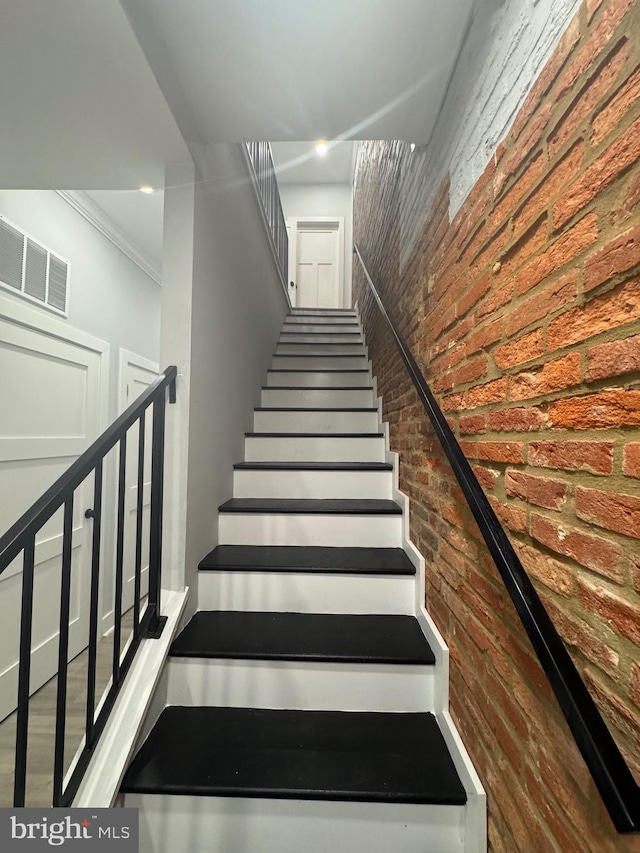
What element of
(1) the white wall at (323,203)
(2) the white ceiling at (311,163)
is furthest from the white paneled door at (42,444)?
(2) the white ceiling at (311,163)

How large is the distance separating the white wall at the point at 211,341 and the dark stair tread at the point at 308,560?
0.11m

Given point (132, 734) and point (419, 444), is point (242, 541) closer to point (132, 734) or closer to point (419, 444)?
point (132, 734)

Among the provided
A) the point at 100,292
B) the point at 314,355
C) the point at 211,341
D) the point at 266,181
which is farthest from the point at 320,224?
the point at 211,341

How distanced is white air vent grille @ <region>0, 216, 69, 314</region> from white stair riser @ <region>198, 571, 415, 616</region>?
68.7 inches

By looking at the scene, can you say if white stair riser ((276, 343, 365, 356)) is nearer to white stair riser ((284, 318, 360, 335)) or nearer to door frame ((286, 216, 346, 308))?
white stair riser ((284, 318, 360, 335))

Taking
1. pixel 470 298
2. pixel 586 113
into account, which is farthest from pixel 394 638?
pixel 586 113

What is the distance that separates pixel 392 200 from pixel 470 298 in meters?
1.68

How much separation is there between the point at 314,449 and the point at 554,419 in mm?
1640

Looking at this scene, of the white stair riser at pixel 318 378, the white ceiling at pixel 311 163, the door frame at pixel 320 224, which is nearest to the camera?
the white stair riser at pixel 318 378

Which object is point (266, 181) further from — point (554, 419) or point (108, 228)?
point (554, 419)

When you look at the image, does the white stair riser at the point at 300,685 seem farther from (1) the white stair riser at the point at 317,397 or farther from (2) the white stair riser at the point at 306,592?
(1) the white stair riser at the point at 317,397

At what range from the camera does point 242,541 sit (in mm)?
1738

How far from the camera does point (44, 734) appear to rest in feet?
5.51

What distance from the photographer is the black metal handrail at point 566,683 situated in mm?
496
